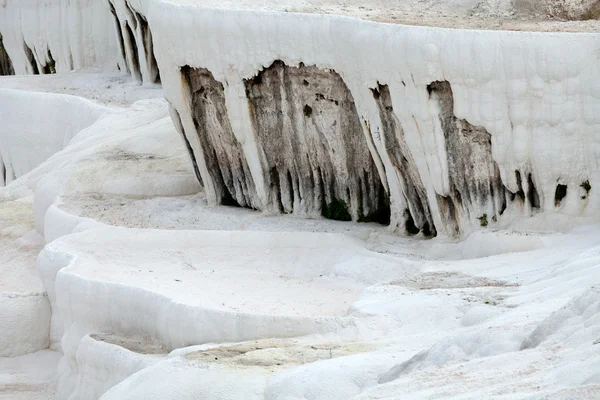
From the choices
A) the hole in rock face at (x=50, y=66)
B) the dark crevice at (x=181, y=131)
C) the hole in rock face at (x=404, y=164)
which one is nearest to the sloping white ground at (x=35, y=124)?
the hole in rock face at (x=50, y=66)

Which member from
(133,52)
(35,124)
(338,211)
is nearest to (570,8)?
(338,211)

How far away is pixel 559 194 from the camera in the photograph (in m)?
15.9

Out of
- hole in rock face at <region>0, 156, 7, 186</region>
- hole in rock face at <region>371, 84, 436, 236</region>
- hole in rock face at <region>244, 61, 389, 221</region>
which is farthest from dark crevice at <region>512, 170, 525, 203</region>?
hole in rock face at <region>0, 156, 7, 186</region>

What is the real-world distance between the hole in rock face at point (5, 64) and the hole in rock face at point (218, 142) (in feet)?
74.6

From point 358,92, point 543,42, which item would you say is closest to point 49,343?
point 358,92

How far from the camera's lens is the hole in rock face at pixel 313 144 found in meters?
18.2

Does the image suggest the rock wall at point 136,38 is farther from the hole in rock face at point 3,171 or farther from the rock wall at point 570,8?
the rock wall at point 570,8

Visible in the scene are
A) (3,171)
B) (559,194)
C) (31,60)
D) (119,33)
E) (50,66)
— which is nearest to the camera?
(559,194)

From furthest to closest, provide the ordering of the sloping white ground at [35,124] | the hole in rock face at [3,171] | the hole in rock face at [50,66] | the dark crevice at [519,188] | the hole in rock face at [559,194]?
the hole in rock face at [50,66]
the hole in rock face at [3,171]
the sloping white ground at [35,124]
the dark crevice at [519,188]
the hole in rock face at [559,194]

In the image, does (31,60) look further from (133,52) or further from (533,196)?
(533,196)

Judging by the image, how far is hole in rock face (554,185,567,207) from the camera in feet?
52.1

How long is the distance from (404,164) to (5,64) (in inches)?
1087

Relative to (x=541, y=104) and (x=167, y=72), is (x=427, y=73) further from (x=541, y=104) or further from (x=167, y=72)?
(x=167, y=72)

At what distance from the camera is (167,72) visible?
65.1 ft
